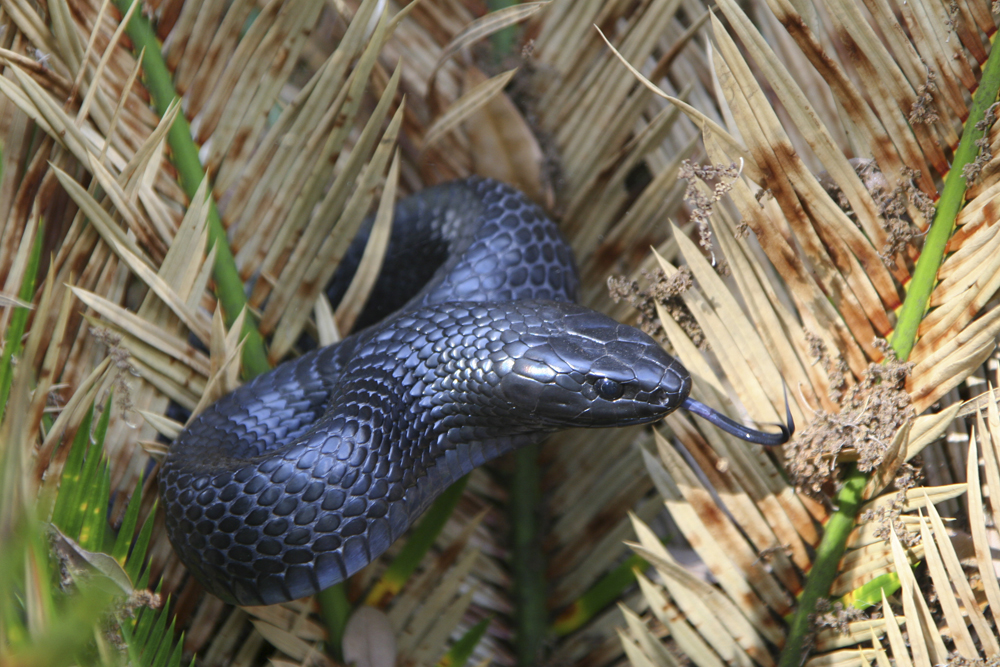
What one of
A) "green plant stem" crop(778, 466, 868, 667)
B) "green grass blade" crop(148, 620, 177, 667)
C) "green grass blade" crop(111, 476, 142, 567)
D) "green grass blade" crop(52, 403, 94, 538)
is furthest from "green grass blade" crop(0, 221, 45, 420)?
"green plant stem" crop(778, 466, 868, 667)

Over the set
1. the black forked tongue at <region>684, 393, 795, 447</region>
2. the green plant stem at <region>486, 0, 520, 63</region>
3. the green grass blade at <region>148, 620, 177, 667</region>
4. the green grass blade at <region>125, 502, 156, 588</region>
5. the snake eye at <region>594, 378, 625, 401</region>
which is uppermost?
the green plant stem at <region>486, 0, 520, 63</region>

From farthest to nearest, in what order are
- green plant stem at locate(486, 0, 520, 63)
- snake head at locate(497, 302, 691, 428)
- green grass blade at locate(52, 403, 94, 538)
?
1. green plant stem at locate(486, 0, 520, 63)
2. snake head at locate(497, 302, 691, 428)
3. green grass blade at locate(52, 403, 94, 538)

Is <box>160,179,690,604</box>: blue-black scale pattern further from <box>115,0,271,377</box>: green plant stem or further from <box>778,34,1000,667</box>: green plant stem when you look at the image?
<box>778,34,1000,667</box>: green plant stem

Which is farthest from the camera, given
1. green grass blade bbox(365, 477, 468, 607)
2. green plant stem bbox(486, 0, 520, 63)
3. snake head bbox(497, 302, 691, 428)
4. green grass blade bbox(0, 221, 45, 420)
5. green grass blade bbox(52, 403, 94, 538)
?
green plant stem bbox(486, 0, 520, 63)

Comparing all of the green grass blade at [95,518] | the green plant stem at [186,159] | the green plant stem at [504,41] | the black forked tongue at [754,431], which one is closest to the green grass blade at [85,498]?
the green grass blade at [95,518]

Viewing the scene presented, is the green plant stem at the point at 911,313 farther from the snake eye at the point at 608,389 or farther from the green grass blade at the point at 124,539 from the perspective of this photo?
the green grass blade at the point at 124,539

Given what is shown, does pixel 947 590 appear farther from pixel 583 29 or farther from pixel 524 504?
pixel 583 29
